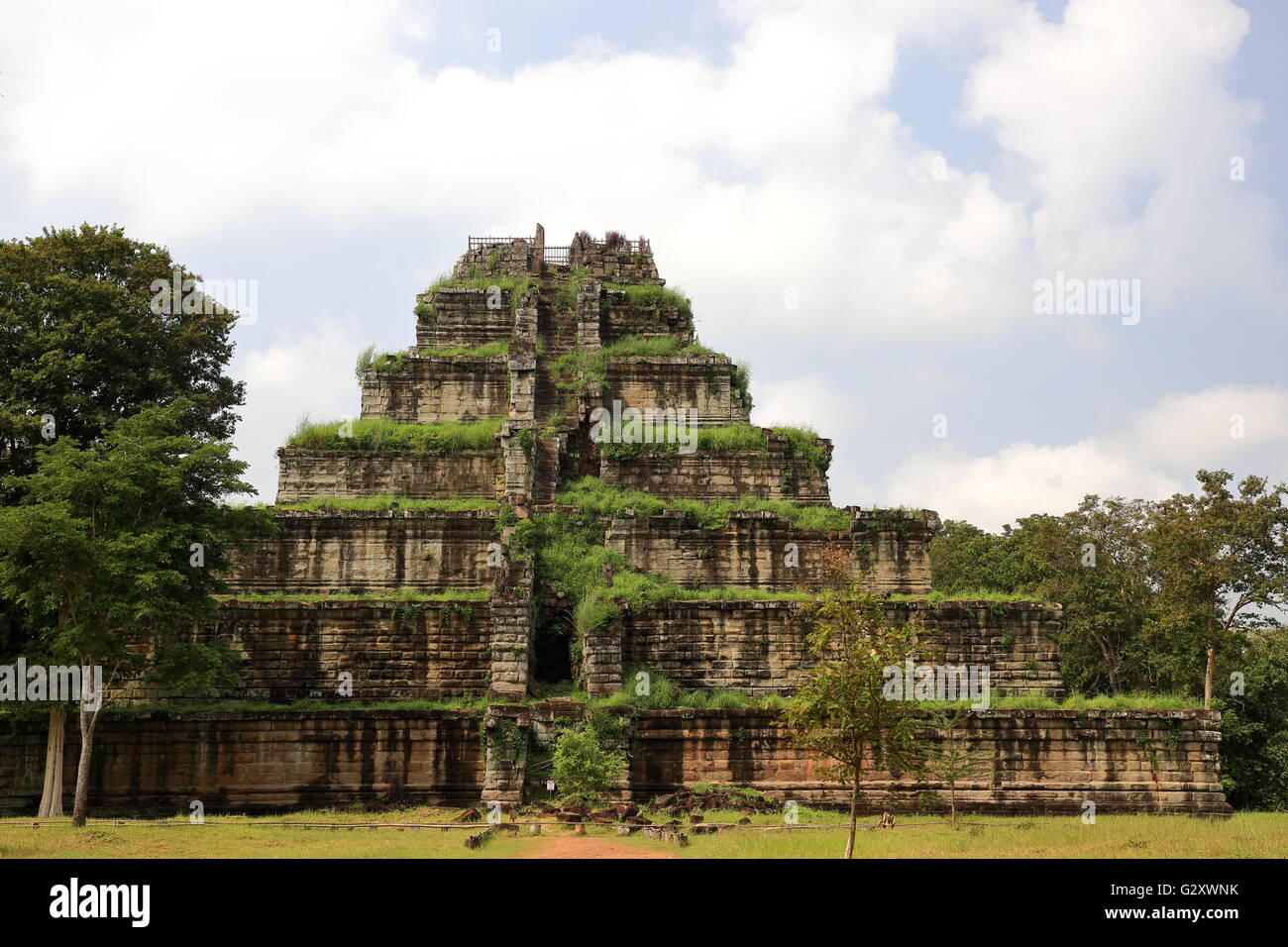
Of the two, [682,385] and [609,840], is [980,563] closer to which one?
[682,385]

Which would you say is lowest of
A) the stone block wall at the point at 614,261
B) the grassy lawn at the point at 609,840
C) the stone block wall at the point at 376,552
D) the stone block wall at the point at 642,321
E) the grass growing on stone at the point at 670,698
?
the grassy lawn at the point at 609,840

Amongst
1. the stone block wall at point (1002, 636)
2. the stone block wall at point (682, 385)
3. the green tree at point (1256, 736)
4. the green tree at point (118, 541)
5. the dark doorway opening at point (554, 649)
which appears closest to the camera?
the green tree at point (118, 541)

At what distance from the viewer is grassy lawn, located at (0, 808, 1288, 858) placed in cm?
1641

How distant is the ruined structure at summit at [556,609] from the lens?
2253 cm

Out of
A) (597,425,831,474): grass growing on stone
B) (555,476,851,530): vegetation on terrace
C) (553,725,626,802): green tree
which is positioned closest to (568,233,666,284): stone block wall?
(597,425,831,474): grass growing on stone

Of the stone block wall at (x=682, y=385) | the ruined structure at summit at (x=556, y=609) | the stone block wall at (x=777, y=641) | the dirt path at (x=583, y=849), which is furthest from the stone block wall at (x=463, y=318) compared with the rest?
the dirt path at (x=583, y=849)

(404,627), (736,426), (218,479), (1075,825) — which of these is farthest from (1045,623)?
(218,479)

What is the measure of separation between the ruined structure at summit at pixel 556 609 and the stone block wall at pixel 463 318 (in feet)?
3.23

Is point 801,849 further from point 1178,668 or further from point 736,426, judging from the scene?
point 1178,668

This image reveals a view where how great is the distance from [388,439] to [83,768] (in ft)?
43.6

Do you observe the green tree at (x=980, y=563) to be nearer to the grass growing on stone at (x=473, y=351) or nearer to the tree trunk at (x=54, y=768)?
the grass growing on stone at (x=473, y=351)

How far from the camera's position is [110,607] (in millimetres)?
20219

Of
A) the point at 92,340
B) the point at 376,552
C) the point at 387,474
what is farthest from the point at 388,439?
the point at 92,340

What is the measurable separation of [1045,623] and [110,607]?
65.6 ft
